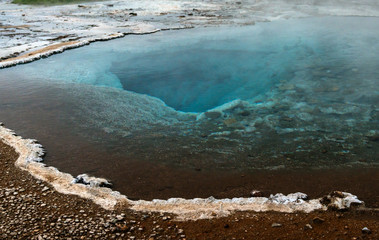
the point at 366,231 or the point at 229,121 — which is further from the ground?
the point at 366,231

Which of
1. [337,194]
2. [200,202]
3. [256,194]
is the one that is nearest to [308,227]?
[337,194]

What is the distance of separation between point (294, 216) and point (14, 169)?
4.49 m

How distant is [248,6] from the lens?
76.0 feet

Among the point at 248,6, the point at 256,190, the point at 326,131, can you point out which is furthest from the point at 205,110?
the point at 248,6

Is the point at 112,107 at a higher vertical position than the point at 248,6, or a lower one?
lower

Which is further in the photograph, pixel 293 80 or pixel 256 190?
pixel 293 80

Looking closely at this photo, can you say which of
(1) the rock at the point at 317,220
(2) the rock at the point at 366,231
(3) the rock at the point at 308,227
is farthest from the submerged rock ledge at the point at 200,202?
(2) the rock at the point at 366,231

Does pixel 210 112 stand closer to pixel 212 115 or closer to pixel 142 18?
pixel 212 115

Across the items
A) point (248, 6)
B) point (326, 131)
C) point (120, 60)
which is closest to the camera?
point (326, 131)

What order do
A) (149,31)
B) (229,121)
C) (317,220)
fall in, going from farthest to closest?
1. (149,31)
2. (229,121)
3. (317,220)

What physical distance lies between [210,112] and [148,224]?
4.49 metres

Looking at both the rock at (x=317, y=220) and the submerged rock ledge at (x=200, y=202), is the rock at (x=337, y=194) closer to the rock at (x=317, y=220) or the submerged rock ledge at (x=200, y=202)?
the submerged rock ledge at (x=200, y=202)

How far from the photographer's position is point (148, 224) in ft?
13.5

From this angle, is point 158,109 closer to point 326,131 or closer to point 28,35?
point 326,131
